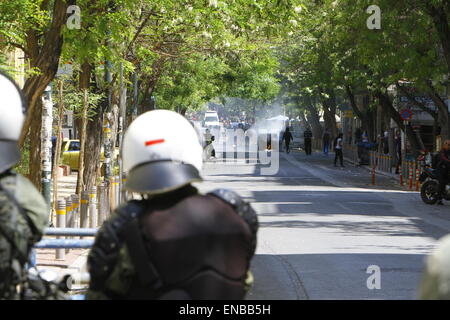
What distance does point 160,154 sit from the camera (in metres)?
3.49

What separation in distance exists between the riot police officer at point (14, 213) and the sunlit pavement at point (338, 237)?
23.9ft

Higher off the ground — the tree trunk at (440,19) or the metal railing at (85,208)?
the tree trunk at (440,19)

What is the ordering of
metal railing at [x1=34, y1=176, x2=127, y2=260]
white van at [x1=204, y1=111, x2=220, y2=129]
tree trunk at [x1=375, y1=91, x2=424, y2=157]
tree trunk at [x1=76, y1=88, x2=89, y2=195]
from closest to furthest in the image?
metal railing at [x1=34, y1=176, x2=127, y2=260] < tree trunk at [x1=76, y1=88, x2=89, y2=195] < tree trunk at [x1=375, y1=91, x2=424, y2=157] < white van at [x1=204, y1=111, x2=220, y2=129]

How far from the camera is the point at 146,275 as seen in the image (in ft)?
10.7

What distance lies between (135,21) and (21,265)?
20.6 meters

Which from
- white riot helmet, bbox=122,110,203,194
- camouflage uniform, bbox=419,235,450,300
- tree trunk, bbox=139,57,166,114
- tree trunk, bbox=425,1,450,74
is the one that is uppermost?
tree trunk, bbox=425,1,450,74

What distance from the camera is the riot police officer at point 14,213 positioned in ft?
10.4

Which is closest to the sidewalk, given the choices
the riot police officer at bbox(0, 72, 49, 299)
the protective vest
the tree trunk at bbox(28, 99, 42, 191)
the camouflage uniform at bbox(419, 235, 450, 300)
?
the tree trunk at bbox(28, 99, 42, 191)

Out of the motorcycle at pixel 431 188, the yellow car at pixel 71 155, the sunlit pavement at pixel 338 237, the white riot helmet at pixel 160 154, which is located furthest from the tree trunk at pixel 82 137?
the yellow car at pixel 71 155

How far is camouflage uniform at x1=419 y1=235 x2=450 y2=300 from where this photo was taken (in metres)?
2.37

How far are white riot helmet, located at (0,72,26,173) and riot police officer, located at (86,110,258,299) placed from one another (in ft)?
1.25

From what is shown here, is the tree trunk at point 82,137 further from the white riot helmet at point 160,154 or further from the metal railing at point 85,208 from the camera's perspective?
the white riot helmet at point 160,154

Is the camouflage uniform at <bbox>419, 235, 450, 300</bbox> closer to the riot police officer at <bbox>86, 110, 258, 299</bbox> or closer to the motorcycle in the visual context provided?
the riot police officer at <bbox>86, 110, 258, 299</bbox>
